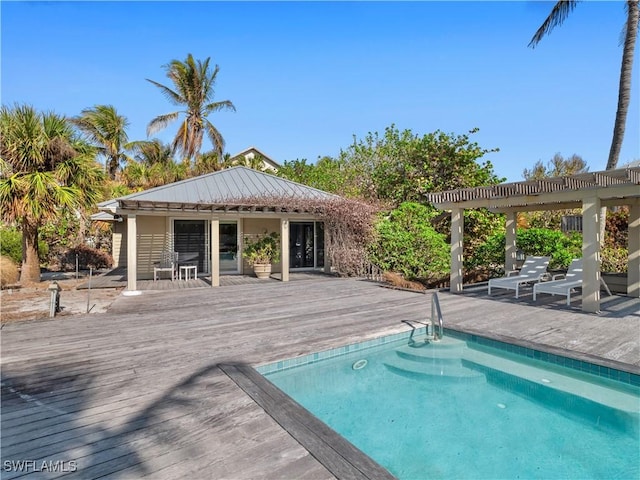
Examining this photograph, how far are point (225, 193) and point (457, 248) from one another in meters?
9.05

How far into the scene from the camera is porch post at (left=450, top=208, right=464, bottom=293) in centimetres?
958

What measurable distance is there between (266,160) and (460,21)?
28.0 metres

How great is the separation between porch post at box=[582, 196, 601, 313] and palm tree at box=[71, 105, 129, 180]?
957 inches

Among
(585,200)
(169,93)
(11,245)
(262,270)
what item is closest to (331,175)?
(262,270)

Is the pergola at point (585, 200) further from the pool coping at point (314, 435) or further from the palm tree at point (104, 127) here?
the palm tree at point (104, 127)

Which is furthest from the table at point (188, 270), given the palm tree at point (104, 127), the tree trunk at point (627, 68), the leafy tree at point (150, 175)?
the tree trunk at point (627, 68)

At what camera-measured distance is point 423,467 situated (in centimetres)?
311

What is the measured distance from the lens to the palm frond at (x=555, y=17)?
12922 millimetres

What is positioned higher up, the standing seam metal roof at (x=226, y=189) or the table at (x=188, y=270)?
the standing seam metal roof at (x=226, y=189)

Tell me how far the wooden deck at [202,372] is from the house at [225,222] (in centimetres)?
419

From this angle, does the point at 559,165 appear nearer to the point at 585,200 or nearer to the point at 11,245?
the point at 585,200

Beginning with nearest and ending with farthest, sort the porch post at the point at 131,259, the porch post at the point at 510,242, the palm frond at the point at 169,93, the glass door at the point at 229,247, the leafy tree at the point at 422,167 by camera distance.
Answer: the porch post at the point at 131,259
the porch post at the point at 510,242
the glass door at the point at 229,247
the leafy tree at the point at 422,167
the palm frond at the point at 169,93

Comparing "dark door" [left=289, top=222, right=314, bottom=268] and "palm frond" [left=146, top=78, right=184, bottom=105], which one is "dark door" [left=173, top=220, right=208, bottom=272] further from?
"palm frond" [left=146, top=78, right=184, bottom=105]

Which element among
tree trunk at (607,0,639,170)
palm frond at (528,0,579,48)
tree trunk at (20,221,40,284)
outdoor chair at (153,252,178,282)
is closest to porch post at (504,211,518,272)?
tree trunk at (607,0,639,170)
